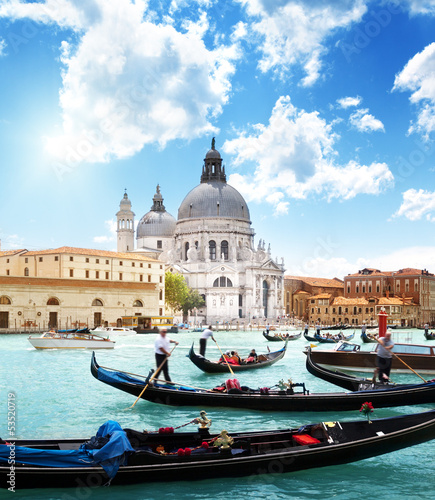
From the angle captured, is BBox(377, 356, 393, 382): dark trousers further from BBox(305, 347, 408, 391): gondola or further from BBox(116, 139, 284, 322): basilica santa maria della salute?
BBox(116, 139, 284, 322): basilica santa maria della salute

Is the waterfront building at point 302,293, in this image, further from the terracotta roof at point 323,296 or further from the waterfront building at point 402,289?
the waterfront building at point 402,289

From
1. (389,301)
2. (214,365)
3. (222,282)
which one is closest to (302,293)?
(389,301)

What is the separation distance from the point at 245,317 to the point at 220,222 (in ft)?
44.7

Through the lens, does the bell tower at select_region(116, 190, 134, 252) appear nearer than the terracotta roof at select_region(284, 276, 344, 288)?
Yes

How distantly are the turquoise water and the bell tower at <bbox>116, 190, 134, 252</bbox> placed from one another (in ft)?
223

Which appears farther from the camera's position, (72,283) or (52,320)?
(72,283)

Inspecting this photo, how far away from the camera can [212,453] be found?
25.9 feet

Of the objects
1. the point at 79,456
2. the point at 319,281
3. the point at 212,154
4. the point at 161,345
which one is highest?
the point at 212,154

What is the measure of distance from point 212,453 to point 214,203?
257 feet

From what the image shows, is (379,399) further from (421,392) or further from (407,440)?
(407,440)

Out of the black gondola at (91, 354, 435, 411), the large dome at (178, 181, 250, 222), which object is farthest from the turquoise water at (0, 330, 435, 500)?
the large dome at (178, 181, 250, 222)

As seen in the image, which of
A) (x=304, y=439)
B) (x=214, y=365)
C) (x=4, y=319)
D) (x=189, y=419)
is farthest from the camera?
(x=4, y=319)

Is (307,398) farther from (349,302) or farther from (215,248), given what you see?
(349,302)

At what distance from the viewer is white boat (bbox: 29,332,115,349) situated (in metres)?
30.8
